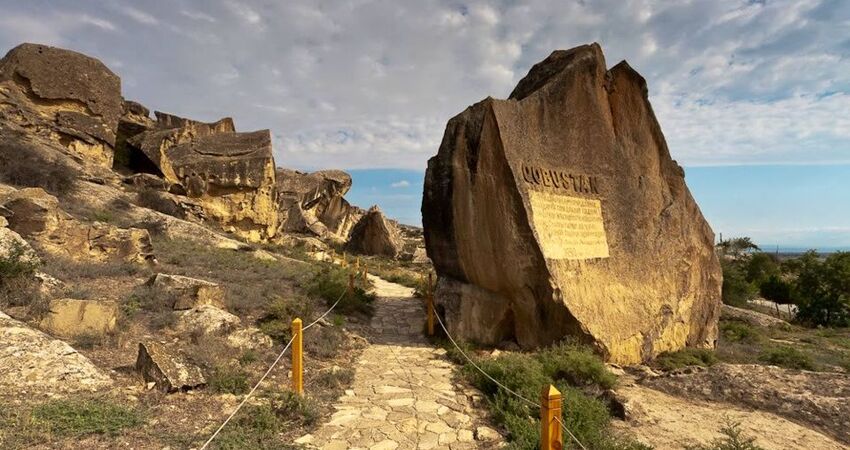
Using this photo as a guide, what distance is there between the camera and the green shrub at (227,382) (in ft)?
17.8

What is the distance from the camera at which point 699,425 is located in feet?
17.8

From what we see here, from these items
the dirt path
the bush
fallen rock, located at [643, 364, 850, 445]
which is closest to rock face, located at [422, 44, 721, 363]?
fallen rock, located at [643, 364, 850, 445]

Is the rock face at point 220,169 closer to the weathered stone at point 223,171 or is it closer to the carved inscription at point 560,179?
the weathered stone at point 223,171

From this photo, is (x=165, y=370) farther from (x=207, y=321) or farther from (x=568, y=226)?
(x=568, y=226)

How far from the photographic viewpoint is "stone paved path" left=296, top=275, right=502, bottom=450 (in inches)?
187

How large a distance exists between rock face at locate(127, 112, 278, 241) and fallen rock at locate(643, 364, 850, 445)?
22486 mm

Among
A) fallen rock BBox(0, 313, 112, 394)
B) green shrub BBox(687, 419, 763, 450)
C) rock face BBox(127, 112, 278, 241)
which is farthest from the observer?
rock face BBox(127, 112, 278, 241)

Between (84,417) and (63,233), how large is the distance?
8.00m

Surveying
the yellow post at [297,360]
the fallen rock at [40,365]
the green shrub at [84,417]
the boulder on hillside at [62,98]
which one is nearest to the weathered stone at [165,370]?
the fallen rock at [40,365]

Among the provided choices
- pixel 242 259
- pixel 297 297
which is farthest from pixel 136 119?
pixel 297 297

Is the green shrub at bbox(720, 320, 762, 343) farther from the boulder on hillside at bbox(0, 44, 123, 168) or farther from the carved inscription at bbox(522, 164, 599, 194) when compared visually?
the boulder on hillside at bbox(0, 44, 123, 168)

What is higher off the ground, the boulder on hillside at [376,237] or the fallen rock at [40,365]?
the boulder on hillside at [376,237]

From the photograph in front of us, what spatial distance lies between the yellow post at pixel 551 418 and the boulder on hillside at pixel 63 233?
11.0 meters

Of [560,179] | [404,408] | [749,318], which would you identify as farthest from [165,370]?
[749,318]
